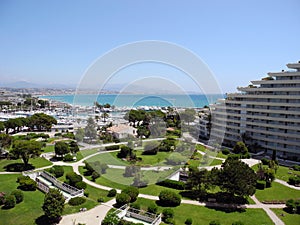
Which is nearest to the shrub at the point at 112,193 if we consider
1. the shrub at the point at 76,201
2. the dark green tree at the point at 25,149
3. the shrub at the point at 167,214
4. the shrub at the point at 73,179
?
the shrub at the point at 76,201

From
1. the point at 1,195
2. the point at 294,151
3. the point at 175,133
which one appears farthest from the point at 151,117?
the point at 1,195

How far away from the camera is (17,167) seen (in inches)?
1153

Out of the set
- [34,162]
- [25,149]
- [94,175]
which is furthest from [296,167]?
[34,162]

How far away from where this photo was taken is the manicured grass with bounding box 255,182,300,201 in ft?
75.1

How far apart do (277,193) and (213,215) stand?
9285mm

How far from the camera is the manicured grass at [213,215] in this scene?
18.5m

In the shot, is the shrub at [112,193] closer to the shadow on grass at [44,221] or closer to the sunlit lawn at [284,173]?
the shadow on grass at [44,221]

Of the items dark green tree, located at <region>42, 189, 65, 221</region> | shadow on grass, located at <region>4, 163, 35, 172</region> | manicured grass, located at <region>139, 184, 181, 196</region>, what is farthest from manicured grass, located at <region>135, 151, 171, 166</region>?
dark green tree, located at <region>42, 189, 65, 221</region>

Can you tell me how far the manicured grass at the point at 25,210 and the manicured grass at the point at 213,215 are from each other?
357 inches

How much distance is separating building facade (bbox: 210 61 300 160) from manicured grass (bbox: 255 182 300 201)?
13.4m

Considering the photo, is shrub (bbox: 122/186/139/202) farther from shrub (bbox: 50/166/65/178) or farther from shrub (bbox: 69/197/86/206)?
shrub (bbox: 50/166/65/178)

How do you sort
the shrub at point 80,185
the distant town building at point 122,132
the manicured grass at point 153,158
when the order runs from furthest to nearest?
1. the distant town building at point 122,132
2. the manicured grass at point 153,158
3. the shrub at point 80,185

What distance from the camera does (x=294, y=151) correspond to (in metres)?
35.9

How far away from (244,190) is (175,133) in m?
31.0
